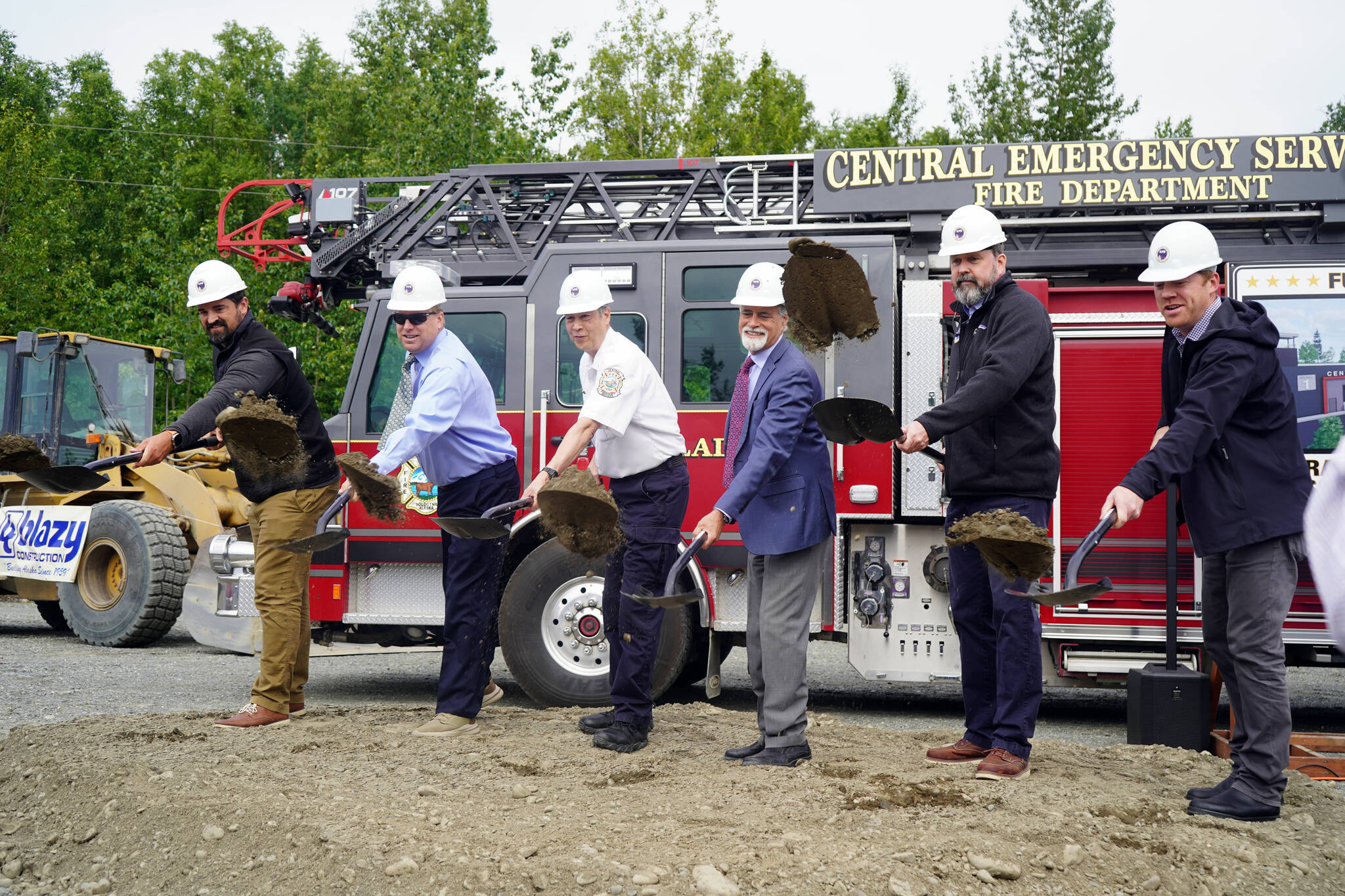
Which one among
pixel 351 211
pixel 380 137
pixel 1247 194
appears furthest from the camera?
pixel 380 137

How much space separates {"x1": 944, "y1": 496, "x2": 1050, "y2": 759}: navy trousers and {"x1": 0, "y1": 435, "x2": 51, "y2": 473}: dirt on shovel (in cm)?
476

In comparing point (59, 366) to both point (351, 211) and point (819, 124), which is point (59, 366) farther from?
point (819, 124)

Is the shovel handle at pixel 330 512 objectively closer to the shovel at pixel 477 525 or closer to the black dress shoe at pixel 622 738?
the shovel at pixel 477 525

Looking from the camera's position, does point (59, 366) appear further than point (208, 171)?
No

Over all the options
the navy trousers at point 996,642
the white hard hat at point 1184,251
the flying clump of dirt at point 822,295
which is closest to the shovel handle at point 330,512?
the flying clump of dirt at point 822,295

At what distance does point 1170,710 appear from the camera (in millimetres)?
5660

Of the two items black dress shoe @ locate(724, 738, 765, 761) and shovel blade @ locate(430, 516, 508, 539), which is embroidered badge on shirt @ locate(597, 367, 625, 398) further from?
black dress shoe @ locate(724, 738, 765, 761)

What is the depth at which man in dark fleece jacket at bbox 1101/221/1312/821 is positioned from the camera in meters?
4.23

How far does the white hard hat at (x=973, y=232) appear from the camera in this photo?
15.9ft

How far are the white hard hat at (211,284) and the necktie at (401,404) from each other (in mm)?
979

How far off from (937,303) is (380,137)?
21344 millimetres

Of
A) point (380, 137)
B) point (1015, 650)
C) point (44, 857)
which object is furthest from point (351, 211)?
point (380, 137)

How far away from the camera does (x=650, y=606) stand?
17.8ft

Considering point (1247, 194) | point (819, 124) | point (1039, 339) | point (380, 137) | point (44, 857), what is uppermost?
point (819, 124)
